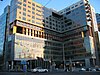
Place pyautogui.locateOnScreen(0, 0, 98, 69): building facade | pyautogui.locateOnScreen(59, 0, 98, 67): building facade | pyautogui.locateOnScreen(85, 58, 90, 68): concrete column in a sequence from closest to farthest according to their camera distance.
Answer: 1. pyautogui.locateOnScreen(0, 0, 98, 69): building facade
2. pyautogui.locateOnScreen(85, 58, 90, 68): concrete column
3. pyautogui.locateOnScreen(59, 0, 98, 67): building facade

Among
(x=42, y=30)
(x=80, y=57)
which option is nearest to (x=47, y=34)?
(x=42, y=30)

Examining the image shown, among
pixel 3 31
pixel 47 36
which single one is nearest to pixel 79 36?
pixel 47 36

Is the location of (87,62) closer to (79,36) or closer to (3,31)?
(79,36)

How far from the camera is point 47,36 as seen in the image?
95.5m

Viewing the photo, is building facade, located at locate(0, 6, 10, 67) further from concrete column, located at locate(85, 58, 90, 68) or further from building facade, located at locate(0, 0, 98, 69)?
concrete column, located at locate(85, 58, 90, 68)

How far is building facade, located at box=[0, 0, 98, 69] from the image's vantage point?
76.5 metres

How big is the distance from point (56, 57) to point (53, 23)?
81.3 ft

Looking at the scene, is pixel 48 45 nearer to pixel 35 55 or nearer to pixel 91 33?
pixel 35 55

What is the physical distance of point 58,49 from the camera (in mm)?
100250

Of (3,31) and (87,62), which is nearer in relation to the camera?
(87,62)

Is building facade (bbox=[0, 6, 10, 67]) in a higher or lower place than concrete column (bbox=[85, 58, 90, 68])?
higher

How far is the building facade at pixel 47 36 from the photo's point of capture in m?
76.5

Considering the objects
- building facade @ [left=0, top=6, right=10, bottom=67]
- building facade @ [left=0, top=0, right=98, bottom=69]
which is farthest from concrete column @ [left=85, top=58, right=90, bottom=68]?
building facade @ [left=0, top=6, right=10, bottom=67]

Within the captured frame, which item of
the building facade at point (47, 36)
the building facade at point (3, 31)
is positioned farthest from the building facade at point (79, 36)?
the building facade at point (3, 31)
